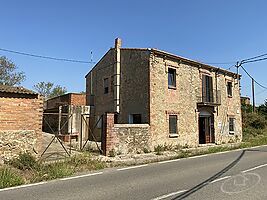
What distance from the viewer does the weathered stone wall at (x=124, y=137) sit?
14672mm

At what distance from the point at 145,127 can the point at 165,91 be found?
3460 mm

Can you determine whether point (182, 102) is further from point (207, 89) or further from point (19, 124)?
point (19, 124)

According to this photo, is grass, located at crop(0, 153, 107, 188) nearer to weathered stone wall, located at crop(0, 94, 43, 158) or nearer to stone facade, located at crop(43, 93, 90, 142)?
weathered stone wall, located at crop(0, 94, 43, 158)

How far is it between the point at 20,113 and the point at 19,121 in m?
0.36

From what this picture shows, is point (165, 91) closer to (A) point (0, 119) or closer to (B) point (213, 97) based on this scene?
Answer: (B) point (213, 97)

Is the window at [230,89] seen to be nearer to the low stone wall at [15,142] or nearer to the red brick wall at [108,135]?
the red brick wall at [108,135]

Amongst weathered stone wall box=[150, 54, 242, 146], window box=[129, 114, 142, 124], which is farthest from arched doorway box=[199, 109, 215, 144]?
window box=[129, 114, 142, 124]

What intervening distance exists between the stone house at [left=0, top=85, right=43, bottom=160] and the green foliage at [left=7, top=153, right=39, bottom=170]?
38.6 inches

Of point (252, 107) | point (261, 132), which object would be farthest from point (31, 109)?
point (252, 107)

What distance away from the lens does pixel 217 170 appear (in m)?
9.88

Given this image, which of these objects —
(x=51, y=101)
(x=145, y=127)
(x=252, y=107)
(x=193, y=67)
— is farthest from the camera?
(x=252, y=107)

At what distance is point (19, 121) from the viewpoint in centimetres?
1172

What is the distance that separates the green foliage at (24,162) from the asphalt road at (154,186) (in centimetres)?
226

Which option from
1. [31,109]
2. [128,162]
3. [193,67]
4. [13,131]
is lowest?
[128,162]
